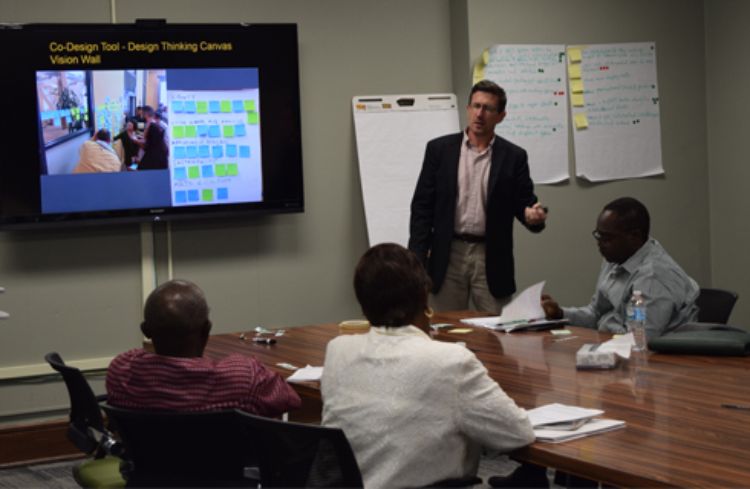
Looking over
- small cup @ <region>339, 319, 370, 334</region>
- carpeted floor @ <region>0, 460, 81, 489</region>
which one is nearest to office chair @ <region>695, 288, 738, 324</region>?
small cup @ <region>339, 319, 370, 334</region>

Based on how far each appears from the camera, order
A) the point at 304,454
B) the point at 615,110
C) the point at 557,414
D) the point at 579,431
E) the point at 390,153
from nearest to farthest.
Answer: the point at 304,454, the point at 579,431, the point at 557,414, the point at 390,153, the point at 615,110

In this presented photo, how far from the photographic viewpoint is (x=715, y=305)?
4.49m

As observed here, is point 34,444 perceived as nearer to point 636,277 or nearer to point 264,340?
point 264,340

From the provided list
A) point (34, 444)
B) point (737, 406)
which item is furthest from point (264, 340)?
point (737, 406)

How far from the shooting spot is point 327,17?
6.25 meters

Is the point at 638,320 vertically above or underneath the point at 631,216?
underneath

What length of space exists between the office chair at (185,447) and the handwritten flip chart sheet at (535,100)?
4088 mm

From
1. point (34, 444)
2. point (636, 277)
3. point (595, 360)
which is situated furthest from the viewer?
point (34, 444)

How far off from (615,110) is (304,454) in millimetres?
4934

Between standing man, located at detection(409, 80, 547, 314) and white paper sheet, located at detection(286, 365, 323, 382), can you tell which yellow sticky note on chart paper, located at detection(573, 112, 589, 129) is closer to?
standing man, located at detection(409, 80, 547, 314)

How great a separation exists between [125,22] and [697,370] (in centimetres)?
362

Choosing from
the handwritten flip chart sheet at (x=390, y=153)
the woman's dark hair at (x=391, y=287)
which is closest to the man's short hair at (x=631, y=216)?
the woman's dark hair at (x=391, y=287)

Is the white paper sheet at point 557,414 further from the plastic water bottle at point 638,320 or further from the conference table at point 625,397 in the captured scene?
the plastic water bottle at point 638,320

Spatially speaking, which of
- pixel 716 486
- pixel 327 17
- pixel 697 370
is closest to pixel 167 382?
pixel 716 486
